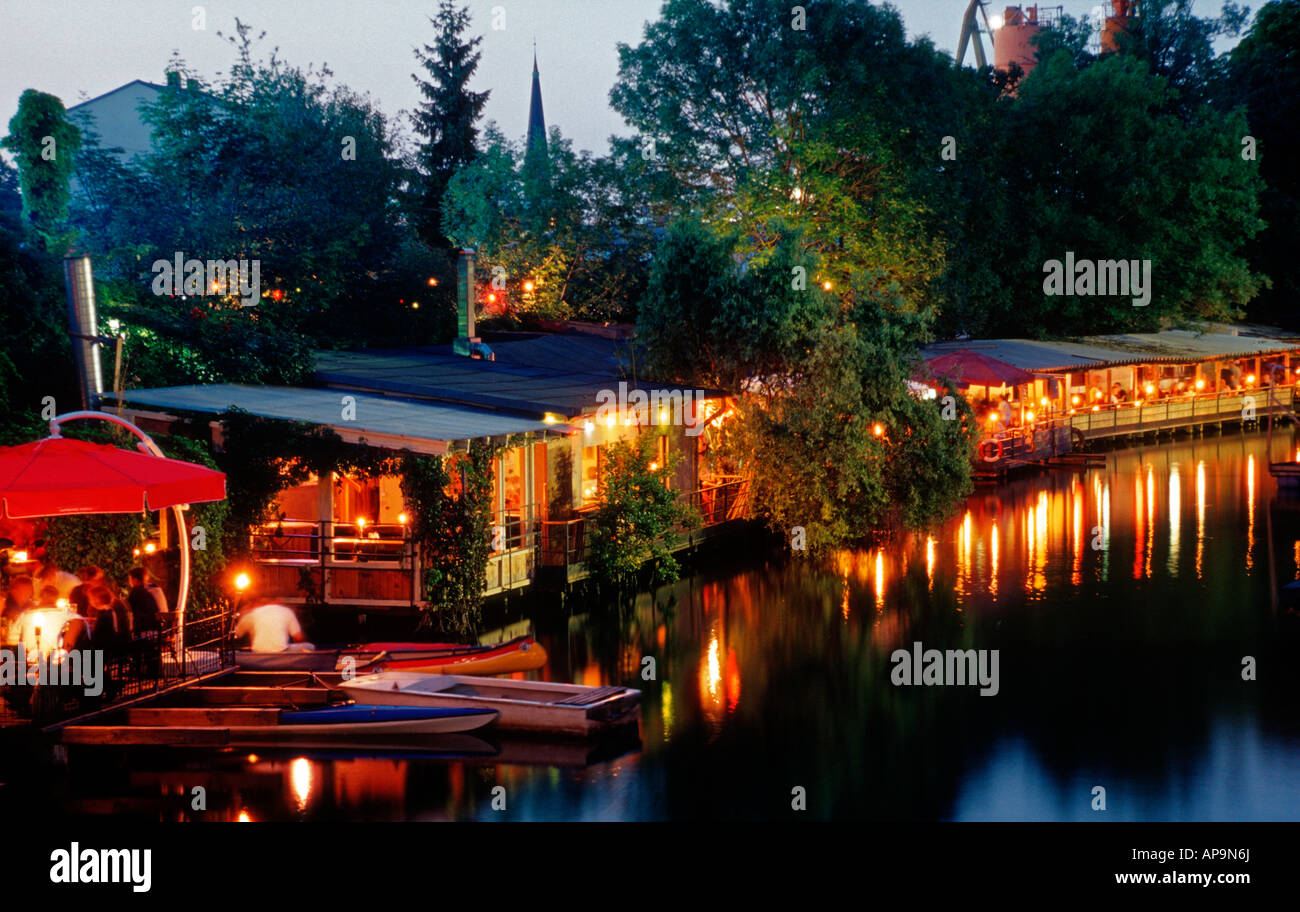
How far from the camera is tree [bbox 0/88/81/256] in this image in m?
29.2

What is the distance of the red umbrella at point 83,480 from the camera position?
1408 centimetres

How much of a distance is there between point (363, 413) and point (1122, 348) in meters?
A: 40.1

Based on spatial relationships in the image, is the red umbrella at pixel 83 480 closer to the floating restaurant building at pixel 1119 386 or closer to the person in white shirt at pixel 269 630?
the person in white shirt at pixel 269 630

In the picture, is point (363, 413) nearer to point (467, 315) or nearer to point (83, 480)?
point (83, 480)

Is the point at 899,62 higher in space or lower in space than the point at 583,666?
higher

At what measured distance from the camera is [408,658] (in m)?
17.8

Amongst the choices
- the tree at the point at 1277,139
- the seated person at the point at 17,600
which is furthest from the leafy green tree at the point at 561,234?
the tree at the point at 1277,139

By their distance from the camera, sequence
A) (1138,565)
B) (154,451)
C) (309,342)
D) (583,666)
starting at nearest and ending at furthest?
(154,451) < (583,666) < (309,342) < (1138,565)

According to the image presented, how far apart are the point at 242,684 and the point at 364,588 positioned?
448 cm

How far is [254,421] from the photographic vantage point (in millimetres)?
20391

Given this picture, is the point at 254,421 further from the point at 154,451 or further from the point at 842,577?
the point at 842,577
